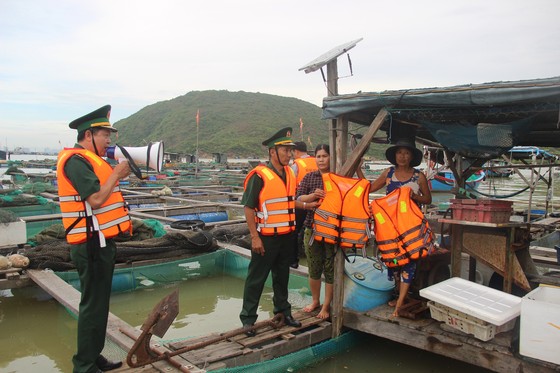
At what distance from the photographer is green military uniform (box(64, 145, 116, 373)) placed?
10.2ft

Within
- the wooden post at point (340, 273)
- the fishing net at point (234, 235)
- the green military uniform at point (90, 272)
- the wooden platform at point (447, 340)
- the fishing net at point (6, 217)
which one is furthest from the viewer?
the fishing net at point (234, 235)

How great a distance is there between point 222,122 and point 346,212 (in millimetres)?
81052

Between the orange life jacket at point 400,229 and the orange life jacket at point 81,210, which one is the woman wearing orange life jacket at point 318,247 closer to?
the orange life jacket at point 400,229

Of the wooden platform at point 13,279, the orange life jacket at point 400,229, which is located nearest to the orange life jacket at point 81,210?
the orange life jacket at point 400,229

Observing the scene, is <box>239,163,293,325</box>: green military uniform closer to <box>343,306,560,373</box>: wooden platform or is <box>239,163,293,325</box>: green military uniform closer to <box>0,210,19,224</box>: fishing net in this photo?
<box>343,306,560,373</box>: wooden platform

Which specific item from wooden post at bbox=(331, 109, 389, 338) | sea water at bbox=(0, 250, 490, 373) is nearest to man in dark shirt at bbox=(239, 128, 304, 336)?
wooden post at bbox=(331, 109, 389, 338)

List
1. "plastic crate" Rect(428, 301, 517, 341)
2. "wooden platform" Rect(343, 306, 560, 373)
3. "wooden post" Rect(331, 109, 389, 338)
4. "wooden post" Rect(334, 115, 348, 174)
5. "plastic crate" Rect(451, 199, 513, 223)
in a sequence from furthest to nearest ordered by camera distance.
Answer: "wooden post" Rect(334, 115, 348, 174) < "wooden post" Rect(331, 109, 389, 338) < "plastic crate" Rect(451, 199, 513, 223) < "plastic crate" Rect(428, 301, 517, 341) < "wooden platform" Rect(343, 306, 560, 373)

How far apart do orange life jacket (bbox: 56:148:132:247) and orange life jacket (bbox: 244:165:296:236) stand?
1422mm

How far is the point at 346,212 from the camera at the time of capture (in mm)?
4430

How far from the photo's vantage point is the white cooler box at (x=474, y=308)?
3688mm

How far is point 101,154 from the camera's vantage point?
335 centimetres

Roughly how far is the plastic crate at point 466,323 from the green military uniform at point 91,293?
2.97 metres

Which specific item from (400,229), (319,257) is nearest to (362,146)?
(400,229)

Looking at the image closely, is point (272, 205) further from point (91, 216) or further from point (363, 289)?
point (91, 216)
